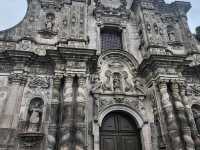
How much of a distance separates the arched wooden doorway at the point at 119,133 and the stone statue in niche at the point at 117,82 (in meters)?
1.12

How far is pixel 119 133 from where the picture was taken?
28.4 ft

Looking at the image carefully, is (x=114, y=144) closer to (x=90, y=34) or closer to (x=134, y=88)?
(x=134, y=88)

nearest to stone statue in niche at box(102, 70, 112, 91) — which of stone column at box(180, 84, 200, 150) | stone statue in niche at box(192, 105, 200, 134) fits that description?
stone column at box(180, 84, 200, 150)

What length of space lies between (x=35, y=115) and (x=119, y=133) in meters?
3.64

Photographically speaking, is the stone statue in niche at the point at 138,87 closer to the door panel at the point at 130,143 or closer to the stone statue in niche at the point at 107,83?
the stone statue in niche at the point at 107,83

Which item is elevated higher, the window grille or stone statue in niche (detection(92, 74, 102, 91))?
the window grille

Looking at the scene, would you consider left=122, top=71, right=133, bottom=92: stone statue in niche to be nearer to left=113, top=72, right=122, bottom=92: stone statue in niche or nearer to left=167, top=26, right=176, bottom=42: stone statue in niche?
left=113, top=72, right=122, bottom=92: stone statue in niche

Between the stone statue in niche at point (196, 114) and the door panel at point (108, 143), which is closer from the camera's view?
the door panel at point (108, 143)

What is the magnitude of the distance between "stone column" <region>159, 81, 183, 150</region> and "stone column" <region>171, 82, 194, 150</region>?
0.85ft

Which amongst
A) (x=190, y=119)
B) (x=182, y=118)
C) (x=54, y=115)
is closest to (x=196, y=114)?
(x=190, y=119)

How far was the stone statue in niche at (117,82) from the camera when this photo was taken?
30.8 feet

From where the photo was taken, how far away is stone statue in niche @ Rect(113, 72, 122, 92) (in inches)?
369

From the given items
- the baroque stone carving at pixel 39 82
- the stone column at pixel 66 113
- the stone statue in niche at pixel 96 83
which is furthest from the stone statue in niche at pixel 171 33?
the baroque stone carving at pixel 39 82

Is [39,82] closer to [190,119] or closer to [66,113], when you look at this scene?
[66,113]
